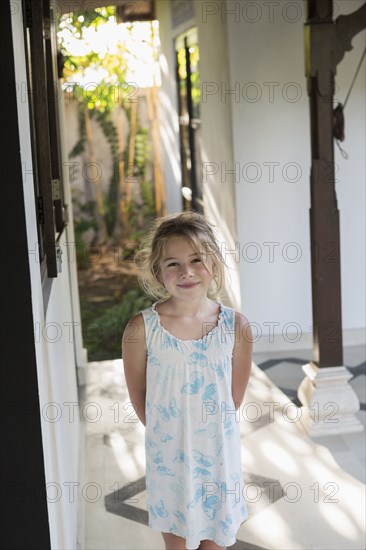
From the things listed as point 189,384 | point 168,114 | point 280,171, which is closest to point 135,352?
point 189,384

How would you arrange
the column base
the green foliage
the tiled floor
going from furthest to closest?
the green foliage < the column base < the tiled floor

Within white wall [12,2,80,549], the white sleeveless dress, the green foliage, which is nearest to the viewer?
white wall [12,2,80,549]

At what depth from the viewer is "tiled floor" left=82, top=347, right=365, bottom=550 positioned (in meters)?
2.92

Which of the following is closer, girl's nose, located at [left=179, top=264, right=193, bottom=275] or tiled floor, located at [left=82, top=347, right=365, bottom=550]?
girl's nose, located at [left=179, top=264, right=193, bottom=275]

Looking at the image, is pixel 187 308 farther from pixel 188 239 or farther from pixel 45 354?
pixel 45 354

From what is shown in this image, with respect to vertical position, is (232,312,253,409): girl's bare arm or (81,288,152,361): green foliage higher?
(232,312,253,409): girl's bare arm

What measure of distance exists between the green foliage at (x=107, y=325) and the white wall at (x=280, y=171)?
1.86 metres

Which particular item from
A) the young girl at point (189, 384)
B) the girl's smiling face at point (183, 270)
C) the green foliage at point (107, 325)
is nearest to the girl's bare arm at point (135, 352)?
the young girl at point (189, 384)

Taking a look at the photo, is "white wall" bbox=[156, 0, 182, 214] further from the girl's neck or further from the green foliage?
the girl's neck

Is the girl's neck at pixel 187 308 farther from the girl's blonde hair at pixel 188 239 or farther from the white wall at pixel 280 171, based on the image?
the white wall at pixel 280 171

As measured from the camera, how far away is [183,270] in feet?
6.80

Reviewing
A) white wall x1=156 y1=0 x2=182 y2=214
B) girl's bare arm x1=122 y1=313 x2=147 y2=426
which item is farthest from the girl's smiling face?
white wall x1=156 y1=0 x2=182 y2=214

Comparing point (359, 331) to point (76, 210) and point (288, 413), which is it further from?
point (76, 210)

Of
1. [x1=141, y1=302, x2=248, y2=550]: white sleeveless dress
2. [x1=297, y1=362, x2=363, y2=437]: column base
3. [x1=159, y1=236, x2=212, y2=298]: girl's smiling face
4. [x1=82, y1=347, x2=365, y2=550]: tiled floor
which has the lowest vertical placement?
[x1=82, y1=347, x2=365, y2=550]: tiled floor
